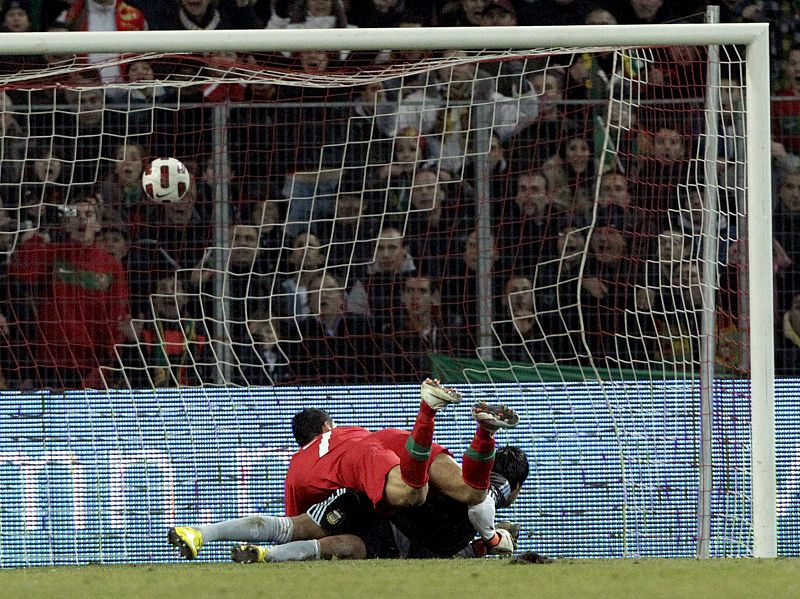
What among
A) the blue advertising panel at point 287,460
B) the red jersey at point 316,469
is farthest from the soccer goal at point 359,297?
the red jersey at point 316,469

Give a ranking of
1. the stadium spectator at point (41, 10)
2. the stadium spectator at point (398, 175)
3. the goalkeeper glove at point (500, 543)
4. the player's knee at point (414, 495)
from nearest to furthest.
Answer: the player's knee at point (414, 495)
the goalkeeper glove at point (500, 543)
the stadium spectator at point (398, 175)
the stadium spectator at point (41, 10)

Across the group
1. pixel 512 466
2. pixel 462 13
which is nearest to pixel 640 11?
pixel 462 13

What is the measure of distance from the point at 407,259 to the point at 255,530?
7.15 ft

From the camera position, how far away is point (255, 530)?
6656mm

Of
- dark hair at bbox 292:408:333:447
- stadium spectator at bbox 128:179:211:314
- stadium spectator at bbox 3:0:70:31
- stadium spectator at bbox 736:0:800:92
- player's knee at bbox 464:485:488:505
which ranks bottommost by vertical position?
player's knee at bbox 464:485:488:505

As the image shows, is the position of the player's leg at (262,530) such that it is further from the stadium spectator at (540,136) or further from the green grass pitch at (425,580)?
the stadium spectator at (540,136)

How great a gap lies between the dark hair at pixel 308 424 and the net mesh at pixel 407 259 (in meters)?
0.86

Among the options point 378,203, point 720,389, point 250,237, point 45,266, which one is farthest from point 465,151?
point 45,266

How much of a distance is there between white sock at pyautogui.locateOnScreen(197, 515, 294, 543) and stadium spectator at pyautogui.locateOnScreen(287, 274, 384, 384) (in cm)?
158

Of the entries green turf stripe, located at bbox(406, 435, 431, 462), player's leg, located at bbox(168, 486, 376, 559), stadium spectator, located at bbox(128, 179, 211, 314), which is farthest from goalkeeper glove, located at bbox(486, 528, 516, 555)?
stadium spectator, located at bbox(128, 179, 211, 314)

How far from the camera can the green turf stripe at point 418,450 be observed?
6273mm

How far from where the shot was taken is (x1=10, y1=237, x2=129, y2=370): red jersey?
26.2 ft

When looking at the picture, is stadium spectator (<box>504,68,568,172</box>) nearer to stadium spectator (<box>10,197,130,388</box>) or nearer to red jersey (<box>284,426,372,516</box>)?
→ red jersey (<box>284,426,372,516</box>)

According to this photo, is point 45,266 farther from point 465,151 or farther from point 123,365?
point 465,151
